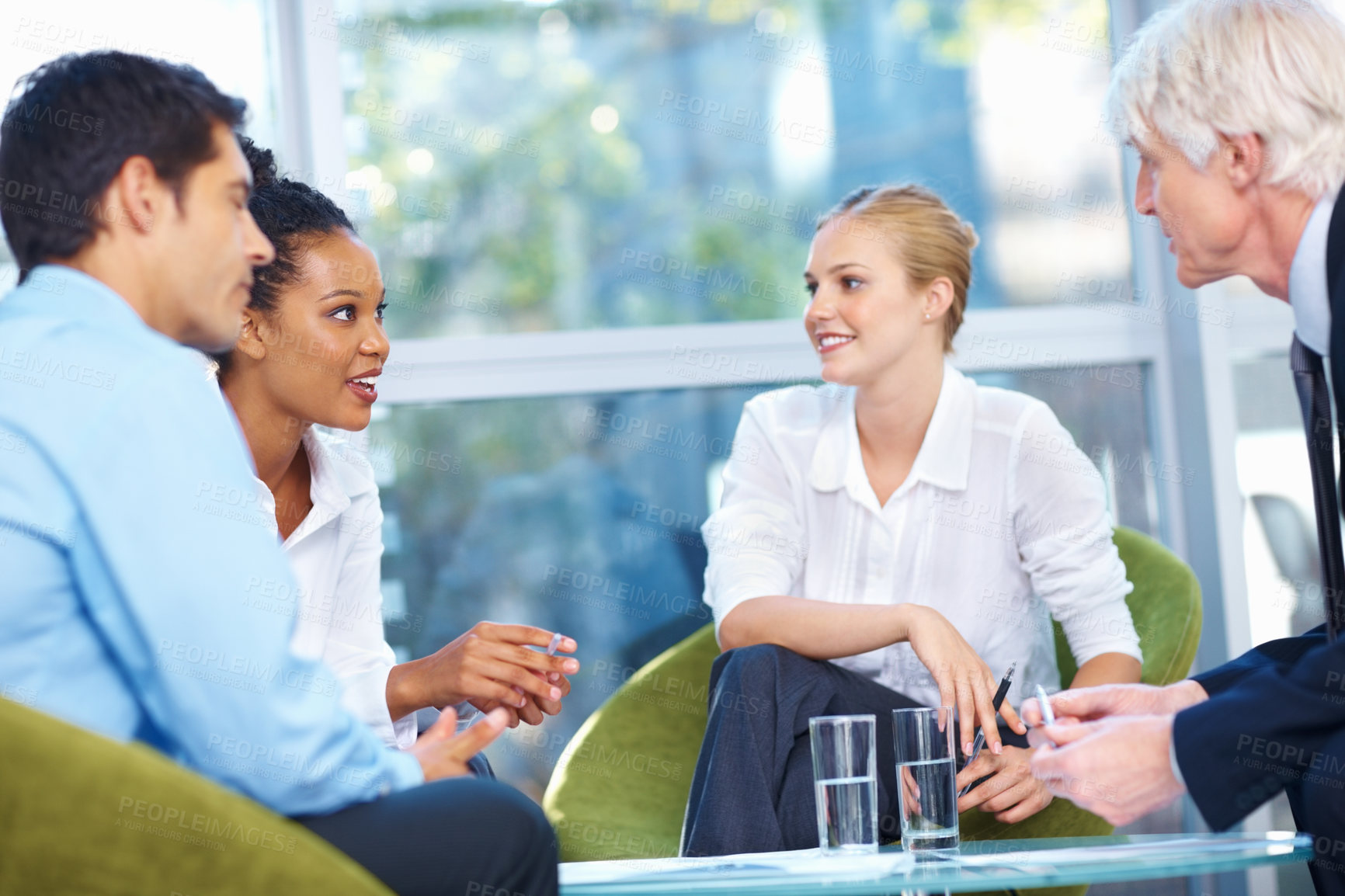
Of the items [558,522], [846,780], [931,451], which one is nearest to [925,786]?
[846,780]

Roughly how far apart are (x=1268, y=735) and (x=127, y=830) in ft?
3.61

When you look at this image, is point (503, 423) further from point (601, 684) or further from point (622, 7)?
point (622, 7)

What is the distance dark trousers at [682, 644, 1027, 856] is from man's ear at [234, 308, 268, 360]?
2.87 ft

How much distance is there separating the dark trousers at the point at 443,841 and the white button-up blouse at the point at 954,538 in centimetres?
98

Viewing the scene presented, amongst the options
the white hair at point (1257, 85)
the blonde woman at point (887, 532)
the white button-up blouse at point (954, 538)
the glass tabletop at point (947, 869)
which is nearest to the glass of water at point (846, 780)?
the glass tabletop at point (947, 869)

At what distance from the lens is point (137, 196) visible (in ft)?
3.91

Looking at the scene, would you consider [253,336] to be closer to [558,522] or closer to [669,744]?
[669,744]

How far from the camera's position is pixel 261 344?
6.26 ft

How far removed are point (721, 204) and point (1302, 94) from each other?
166 centimetres

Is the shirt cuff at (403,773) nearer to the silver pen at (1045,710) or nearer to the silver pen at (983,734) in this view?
the silver pen at (1045,710)

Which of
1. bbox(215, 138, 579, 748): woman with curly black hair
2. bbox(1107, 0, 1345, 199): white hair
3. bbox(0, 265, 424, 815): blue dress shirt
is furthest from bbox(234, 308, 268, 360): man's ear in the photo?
bbox(1107, 0, 1345, 199): white hair

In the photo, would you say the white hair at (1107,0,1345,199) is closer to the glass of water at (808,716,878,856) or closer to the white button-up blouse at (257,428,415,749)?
the glass of water at (808,716,878,856)

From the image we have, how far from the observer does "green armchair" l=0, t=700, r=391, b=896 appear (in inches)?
36.4

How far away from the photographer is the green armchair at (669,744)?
193cm
